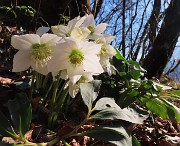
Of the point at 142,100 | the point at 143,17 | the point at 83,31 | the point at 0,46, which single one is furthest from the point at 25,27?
the point at 83,31

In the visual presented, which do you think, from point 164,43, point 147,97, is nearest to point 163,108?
point 147,97

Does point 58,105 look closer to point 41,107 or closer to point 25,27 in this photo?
point 41,107

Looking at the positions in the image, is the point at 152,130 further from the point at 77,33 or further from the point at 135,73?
the point at 77,33

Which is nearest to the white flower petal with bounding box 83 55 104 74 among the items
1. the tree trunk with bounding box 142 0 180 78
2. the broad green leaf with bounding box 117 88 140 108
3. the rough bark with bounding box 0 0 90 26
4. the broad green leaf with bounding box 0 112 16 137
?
the broad green leaf with bounding box 0 112 16 137

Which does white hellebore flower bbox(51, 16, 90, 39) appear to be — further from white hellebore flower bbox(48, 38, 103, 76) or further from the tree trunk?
the tree trunk

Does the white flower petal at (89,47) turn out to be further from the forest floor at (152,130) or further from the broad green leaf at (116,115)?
the forest floor at (152,130)

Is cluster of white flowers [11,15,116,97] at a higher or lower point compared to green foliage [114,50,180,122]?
higher

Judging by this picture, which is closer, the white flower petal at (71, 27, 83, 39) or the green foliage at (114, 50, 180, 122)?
the white flower petal at (71, 27, 83, 39)
